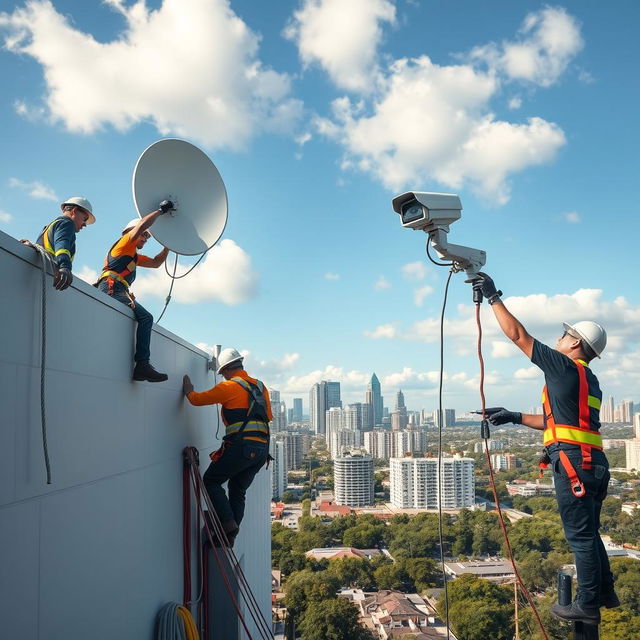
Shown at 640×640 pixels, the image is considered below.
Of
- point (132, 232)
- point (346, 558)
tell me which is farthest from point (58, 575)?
point (346, 558)

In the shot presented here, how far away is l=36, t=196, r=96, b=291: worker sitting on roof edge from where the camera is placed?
9.19 feet

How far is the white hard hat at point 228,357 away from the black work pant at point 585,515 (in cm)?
305

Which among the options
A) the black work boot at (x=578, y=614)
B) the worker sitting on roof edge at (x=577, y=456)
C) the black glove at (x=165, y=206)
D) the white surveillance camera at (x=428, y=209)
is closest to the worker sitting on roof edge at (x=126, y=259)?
the black glove at (x=165, y=206)

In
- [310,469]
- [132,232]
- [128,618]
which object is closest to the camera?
[128,618]

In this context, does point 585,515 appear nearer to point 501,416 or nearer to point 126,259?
point 501,416

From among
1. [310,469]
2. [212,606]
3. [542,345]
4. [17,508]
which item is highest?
[542,345]

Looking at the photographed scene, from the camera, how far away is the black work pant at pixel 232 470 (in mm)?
5246

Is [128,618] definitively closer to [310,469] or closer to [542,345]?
[542,345]

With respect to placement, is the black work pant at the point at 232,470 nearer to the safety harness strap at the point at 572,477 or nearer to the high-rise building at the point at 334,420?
the safety harness strap at the point at 572,477

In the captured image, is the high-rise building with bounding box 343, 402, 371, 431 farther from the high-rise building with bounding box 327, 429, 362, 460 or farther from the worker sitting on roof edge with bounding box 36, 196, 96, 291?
the worker sitting on roof edge with bounding box 36, 196, 96, 291

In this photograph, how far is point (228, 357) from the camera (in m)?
5.80

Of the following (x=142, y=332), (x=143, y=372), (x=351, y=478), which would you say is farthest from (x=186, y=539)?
(x=351, y=478)

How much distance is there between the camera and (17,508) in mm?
2400

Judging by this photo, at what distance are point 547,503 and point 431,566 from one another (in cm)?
2827
